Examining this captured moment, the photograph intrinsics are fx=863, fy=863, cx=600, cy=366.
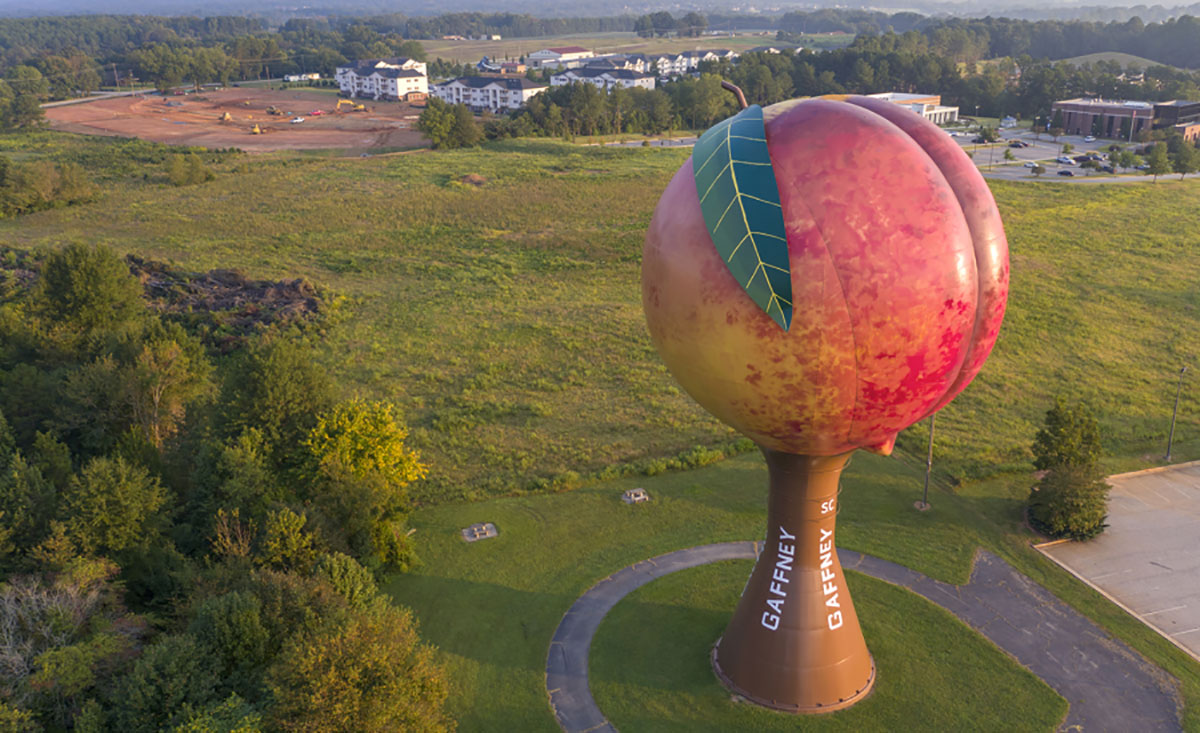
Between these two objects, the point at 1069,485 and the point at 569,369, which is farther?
the point at 569,369

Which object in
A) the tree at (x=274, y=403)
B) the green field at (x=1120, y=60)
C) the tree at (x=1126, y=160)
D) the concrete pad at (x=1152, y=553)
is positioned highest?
the green field at (x=1120, y=60)

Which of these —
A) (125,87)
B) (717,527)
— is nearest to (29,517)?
(717,527)

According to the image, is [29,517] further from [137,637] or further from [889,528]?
[889,528]

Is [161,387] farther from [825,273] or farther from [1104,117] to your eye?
[1104,117]

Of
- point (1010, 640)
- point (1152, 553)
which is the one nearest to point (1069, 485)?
point (1152, 553)

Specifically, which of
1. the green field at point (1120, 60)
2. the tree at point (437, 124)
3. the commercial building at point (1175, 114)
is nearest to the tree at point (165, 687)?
the tree at point (437, 124)

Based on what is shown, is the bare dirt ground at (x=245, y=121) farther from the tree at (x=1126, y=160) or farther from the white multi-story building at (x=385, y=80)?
the tree at (x=1126, y=160)

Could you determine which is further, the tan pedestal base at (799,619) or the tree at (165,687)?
the tan pedestal base at (799,619)

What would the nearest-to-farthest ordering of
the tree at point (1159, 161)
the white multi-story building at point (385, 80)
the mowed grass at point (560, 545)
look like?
the mowed grass at point (560, 545), the tree at point (1159, 161), the white multi-story building at point (385, 80)
